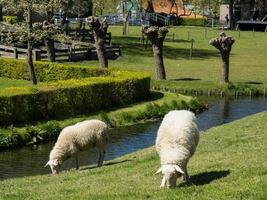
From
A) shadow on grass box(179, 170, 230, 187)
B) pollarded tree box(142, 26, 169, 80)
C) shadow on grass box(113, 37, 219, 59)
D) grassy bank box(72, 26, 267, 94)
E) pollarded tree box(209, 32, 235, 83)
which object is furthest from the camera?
shadow on grass box(113, 37, 219, 59)

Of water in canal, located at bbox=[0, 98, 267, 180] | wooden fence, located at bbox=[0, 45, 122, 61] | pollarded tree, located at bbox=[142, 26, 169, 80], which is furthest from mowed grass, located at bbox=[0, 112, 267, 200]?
wooden fence, located at bbox=[0, 45, 122, 61]

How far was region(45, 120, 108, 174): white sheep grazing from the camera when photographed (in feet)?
65.3

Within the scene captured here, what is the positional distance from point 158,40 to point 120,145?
65.5ft

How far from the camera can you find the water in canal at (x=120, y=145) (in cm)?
2244

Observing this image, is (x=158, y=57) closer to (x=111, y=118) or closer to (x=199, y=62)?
(x=199, y=62)

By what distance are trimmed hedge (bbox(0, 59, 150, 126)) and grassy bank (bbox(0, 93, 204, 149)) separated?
651mm

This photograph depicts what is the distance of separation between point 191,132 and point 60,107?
54.3ft

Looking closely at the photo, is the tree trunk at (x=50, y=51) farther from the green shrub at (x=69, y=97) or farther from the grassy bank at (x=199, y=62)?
the green shrub at (x=69, y=97)

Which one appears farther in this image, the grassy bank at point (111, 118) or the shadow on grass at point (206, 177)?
the grassy bank at point (111, 118)

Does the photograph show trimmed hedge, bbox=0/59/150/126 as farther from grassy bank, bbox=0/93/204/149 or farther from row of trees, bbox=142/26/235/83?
row of trees, bbox=142/26/235/83

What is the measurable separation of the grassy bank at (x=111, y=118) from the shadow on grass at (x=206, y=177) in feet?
42.1

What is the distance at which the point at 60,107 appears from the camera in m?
30.0

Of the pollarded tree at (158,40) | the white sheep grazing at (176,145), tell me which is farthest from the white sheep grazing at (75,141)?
the pollarded tree at (158,40)

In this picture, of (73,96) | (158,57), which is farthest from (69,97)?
(158,57)
